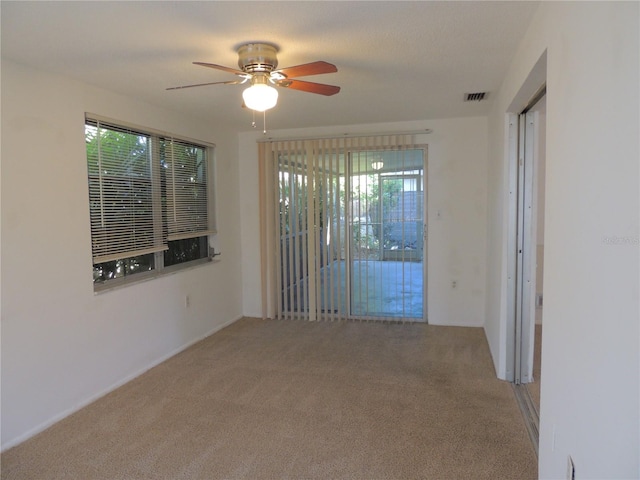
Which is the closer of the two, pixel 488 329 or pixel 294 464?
pixel 294 464

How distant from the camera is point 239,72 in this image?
2510 millimetres

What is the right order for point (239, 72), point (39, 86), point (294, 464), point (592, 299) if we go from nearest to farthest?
point (592, 299), point (294, 464), point (239, 72), point (39, 86)

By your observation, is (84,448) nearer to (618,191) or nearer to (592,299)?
(592,299)

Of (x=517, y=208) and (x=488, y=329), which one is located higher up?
(x=517, y=208)

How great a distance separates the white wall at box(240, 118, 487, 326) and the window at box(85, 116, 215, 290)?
168 cm

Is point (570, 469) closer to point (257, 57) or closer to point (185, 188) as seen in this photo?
point (257, 57)

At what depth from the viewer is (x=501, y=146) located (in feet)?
11.3

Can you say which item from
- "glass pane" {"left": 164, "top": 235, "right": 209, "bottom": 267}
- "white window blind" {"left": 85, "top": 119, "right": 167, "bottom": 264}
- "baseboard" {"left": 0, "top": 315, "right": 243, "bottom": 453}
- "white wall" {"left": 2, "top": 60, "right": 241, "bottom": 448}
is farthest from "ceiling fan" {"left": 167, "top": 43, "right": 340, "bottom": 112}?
"baseboard" {"left": 0, "top": 315, "right": 243, "bottom": 453}

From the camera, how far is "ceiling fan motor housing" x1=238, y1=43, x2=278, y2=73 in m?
2.46

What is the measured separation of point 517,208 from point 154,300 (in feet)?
10.3

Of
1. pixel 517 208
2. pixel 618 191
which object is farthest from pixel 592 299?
pixel 517 208

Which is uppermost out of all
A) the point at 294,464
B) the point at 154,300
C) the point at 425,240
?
the point at 425,240

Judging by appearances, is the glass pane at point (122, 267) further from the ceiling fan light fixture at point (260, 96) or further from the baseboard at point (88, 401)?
the ceiling fan light fixture at point (260, 96)

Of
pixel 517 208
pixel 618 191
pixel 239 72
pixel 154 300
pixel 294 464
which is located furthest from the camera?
pixel 154 300
